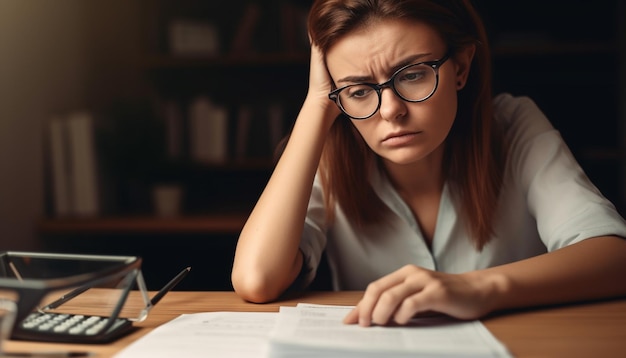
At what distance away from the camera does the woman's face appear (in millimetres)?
1009

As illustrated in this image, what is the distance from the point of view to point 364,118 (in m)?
1.04

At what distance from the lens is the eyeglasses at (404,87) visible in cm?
101

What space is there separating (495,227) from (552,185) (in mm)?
164

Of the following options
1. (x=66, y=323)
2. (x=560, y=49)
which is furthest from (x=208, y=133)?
(x=66, y=323)

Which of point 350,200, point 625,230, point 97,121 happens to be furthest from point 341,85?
point 97,121

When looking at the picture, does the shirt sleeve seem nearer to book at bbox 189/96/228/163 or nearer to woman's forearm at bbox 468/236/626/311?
woman's forearm at bbox 468/236/626/311

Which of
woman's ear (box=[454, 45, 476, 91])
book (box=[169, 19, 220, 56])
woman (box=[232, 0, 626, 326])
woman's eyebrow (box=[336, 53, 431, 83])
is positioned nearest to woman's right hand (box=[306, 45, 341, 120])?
woman (box=[232, 0, 626, 326])

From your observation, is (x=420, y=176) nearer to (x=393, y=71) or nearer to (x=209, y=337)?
(x=393, y=71)

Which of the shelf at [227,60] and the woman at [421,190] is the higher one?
the shelf at [227,60]

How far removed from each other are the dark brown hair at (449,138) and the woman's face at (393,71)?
0.07 feet

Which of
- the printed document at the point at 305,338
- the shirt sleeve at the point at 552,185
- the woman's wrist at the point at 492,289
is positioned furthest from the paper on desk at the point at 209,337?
the shirt sleeve at the point at 552,185

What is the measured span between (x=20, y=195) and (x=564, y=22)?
228 centimetres

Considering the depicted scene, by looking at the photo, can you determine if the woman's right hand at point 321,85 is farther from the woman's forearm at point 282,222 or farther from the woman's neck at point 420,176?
the woman's neck at point 420,176

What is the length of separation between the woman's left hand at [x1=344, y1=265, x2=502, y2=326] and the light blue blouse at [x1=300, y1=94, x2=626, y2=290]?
31cm
